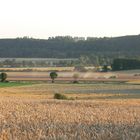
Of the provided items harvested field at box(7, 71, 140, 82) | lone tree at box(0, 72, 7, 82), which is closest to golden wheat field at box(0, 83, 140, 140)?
lone tree at box(0, 72, 7, 82)

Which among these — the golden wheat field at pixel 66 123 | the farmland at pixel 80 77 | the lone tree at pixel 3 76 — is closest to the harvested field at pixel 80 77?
the farmland at pixel 80 77

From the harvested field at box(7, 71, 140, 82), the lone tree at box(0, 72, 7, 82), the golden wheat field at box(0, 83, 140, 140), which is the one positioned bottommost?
the harvested field at box(7, 71, 140, 82)

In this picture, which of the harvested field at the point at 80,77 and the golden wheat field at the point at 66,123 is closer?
the golden wheat field at the point at 66,123

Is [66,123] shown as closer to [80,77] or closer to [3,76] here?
[3,76]

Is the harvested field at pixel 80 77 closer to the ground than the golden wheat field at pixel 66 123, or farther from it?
closer to the ground

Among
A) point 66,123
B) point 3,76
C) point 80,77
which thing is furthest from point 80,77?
point 66,123

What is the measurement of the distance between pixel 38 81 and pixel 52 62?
9139 centimetres

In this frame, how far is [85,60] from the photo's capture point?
199000mm

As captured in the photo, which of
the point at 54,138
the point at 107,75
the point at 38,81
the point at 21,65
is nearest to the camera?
the point at 54,138

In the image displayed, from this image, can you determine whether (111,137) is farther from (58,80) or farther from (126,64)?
(126,64)

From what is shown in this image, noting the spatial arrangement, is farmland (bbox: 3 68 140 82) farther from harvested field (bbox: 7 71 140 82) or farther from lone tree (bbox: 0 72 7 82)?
lone tree (bbox: 0 72 7 82)

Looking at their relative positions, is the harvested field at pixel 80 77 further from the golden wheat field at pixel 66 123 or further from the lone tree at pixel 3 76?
the golden wheat field at pixel 66 123

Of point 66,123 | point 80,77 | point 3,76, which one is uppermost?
point 66,123

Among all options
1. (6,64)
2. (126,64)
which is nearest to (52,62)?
(6,64)
